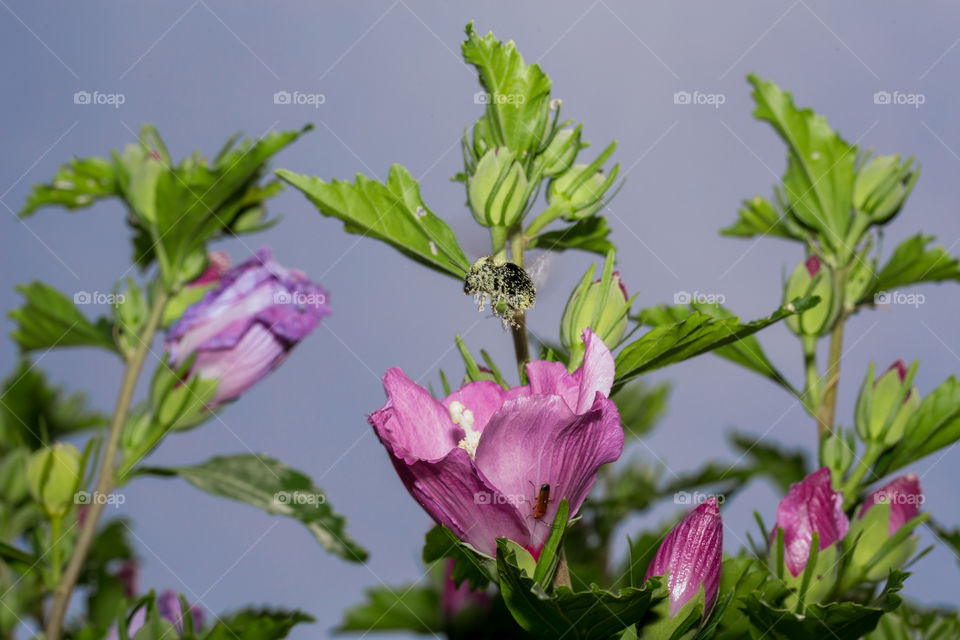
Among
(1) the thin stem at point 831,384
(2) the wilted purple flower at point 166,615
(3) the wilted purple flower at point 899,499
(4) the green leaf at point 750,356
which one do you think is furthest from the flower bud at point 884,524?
(2) the wilted purple flower at point 166,615

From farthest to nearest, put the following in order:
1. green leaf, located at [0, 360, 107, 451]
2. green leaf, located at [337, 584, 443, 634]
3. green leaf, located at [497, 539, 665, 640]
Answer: green leaf, located at [0, 360, 107, 451]
green leaf, located at [337, 584, 443, 634]
green leaf, located at [497, 539, 665, 640]

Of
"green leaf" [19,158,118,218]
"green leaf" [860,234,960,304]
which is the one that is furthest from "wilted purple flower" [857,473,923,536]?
"green leaf" [19,158,118,218]

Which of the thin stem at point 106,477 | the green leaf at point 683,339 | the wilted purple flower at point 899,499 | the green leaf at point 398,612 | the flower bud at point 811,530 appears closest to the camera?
the green leaf at point 683,339

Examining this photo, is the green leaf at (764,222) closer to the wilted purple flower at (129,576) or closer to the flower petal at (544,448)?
the flower petal at (544,448)

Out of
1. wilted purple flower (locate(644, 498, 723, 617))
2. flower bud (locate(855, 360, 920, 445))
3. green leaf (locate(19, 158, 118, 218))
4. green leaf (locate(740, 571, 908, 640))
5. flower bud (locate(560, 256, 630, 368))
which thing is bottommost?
green leaf (locate(740, 571, 908, 640))

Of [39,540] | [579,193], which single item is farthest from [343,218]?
[39,540]

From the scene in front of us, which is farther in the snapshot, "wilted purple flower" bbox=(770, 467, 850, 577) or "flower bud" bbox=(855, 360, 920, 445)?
"flower bud" bbox=(855, 360, 920, 445)

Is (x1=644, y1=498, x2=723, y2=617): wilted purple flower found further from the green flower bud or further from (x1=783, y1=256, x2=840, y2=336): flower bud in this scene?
the green flower bud
